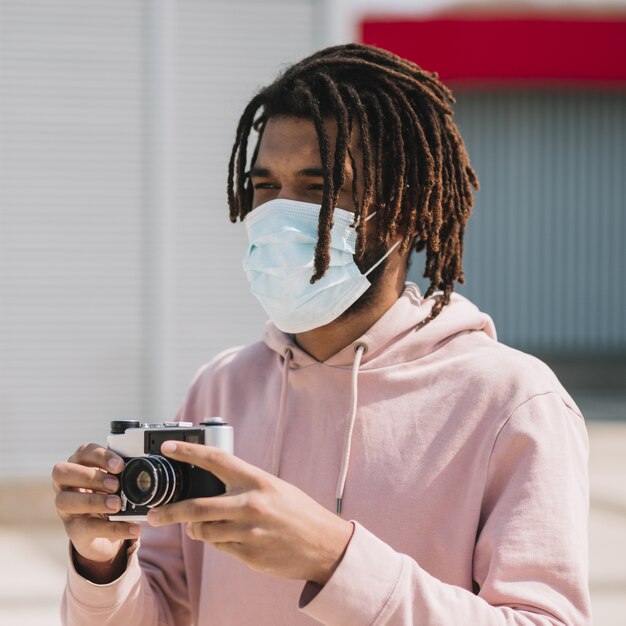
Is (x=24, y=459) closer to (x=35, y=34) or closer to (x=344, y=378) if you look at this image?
(x=35, y=34)

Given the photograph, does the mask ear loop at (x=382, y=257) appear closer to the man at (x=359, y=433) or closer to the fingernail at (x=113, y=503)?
the man at (x=359, y=433)

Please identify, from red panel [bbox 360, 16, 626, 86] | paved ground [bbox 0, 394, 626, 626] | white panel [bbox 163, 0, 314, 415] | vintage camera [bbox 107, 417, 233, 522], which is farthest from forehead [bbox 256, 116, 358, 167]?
red panel [bbox 360, 16, 626, 86]

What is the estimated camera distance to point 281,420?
6.35 ft

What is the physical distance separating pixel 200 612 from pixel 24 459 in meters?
4.62

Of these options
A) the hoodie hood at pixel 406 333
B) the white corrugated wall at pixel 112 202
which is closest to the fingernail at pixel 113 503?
the hoodie hood at pixel 406 333

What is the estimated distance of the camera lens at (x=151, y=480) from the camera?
1.46 meters

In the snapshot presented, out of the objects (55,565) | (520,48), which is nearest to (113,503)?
(55,565)

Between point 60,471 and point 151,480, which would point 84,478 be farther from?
point 151,480

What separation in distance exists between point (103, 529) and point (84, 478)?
8cm

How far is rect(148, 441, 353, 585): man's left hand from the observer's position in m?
1.34

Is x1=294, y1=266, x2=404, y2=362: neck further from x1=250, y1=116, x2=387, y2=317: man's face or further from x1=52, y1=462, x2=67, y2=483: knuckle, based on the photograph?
x1=52, y1=462, x2=67, y2=483: knuckle

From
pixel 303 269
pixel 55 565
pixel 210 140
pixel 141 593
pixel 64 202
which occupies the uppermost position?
pixel 210 140

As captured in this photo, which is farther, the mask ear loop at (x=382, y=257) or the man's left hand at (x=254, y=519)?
the mask ear loop at (x=382, y=257)

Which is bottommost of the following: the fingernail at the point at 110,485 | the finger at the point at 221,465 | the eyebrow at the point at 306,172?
the fingernail at the point at 110,485
